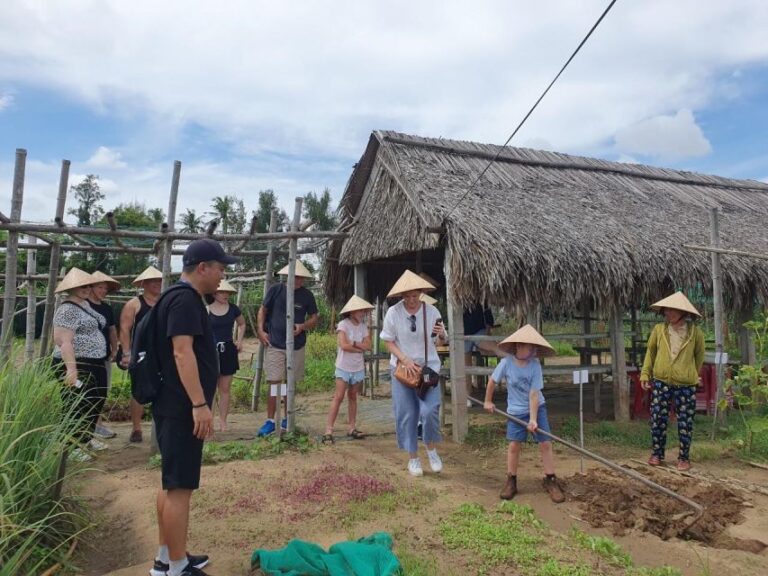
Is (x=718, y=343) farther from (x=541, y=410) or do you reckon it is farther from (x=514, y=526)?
(x=514, y=526)

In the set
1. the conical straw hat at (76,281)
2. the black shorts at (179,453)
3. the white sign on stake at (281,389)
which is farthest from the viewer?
the white sign on stake at (281,389)

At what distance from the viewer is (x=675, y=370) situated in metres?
5.36

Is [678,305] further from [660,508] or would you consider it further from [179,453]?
[179,453]

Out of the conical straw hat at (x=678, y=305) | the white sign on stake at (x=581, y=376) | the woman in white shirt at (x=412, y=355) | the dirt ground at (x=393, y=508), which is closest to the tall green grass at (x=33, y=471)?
the dirt ground at (x=393, y=508)

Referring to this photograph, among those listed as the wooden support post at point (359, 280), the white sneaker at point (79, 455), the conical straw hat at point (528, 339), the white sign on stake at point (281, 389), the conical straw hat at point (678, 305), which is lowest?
the white sneaker at point (79, 455)

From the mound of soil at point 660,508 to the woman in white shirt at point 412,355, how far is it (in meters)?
1.31

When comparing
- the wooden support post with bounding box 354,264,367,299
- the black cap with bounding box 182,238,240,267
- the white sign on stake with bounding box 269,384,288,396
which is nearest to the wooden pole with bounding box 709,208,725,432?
the white sign on stake with bounding box 269,384,288,396

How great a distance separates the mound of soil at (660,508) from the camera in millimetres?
3791

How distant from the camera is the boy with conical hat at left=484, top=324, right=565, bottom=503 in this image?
4.52 m

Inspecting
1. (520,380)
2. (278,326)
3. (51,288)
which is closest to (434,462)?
(520,380)

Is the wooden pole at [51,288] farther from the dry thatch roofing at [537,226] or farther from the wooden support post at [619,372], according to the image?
the wooden support post at [619,372]

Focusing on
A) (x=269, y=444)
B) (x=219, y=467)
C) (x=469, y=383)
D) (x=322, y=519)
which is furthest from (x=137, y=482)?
(x=469, y=383)

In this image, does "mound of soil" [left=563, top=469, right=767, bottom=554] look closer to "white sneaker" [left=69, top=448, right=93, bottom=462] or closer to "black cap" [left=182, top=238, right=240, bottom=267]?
"black cap" [left=182, top=238, right=240, bottom=267]

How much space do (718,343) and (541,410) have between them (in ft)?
11.0
